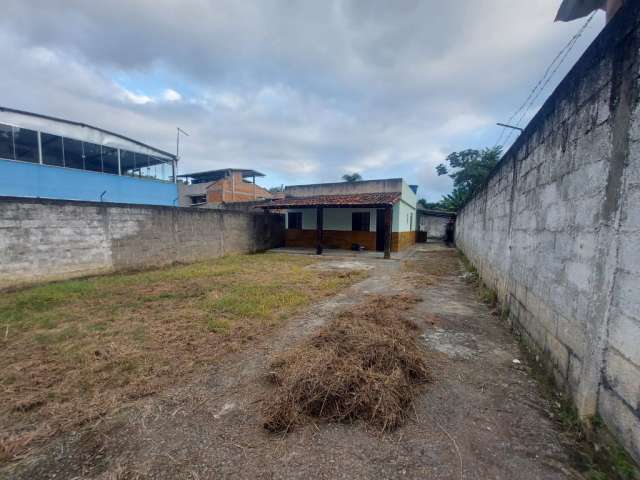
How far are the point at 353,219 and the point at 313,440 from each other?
1293cm

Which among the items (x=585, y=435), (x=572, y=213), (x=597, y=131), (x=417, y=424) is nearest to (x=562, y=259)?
(x=572, y=213)

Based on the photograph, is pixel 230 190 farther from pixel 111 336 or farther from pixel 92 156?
pixel 111 336

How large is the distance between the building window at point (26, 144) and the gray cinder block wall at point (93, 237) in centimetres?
982

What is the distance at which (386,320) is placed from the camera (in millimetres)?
3689

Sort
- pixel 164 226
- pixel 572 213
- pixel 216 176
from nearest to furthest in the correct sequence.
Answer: pixel 572 213, pixel 164 226, pixel 216 176

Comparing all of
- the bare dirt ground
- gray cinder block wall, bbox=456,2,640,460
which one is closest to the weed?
the bare dirt ground

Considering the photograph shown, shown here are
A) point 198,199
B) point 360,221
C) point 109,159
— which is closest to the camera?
point 360,221

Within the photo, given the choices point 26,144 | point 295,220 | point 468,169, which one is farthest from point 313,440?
point 468,169

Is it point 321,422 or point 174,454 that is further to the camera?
point 321,422

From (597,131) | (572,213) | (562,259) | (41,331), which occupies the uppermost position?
(597,131)

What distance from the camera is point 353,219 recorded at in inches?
566

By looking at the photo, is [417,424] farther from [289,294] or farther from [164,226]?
[164,226]

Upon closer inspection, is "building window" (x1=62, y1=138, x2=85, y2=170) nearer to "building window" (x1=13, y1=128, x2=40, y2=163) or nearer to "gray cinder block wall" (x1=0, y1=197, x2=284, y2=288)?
"building window" (x1=13, y1=128, x2=40, y2=163)

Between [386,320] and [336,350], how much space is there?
122 cm
